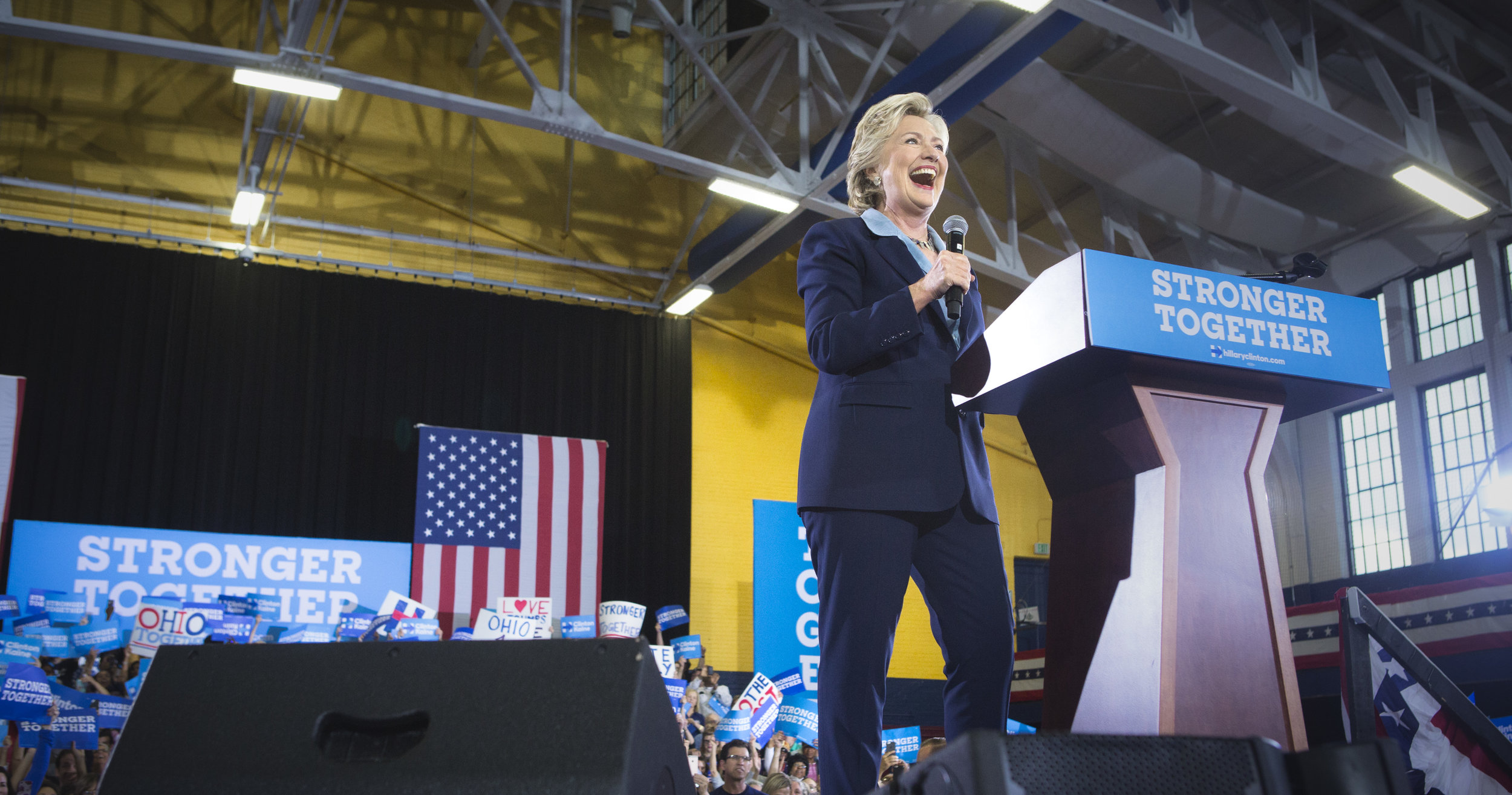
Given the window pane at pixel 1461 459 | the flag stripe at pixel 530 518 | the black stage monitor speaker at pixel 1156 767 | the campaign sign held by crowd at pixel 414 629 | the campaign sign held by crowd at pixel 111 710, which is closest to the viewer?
the black stage monitor speaker at pixel 1156 767

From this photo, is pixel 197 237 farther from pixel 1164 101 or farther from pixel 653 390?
pixel 1164 101

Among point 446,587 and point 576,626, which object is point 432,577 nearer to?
point 446,587

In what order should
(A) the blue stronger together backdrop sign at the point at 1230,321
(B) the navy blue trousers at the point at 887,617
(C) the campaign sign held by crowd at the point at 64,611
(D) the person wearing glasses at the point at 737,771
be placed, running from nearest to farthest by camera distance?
(B) the navy blue trousers at the point at 887,617 < (A) the blue stronger together backdrop sign at the point at 1230,321 < (D) the person wearing glasses at the point at 737,771 < (C) the campaign sign held by crowd at the point at 64,611

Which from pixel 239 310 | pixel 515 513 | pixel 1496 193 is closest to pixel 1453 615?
pixel 1496 193

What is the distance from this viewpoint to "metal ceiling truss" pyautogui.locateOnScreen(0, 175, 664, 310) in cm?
841

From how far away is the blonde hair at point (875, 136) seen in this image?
1636mm

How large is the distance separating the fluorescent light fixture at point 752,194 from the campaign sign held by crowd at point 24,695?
4.53 metres

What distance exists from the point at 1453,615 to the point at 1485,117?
4.38 metres

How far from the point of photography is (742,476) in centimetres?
1024

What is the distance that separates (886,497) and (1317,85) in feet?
21.1

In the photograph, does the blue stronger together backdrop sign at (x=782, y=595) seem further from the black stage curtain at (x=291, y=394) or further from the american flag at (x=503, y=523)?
the american flag at (x=503, y=523)

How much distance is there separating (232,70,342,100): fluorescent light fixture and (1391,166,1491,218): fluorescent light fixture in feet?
21.7

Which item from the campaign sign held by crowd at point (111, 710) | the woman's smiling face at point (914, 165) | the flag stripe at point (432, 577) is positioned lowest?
the campaign sign held by crowd at point (111, 710)

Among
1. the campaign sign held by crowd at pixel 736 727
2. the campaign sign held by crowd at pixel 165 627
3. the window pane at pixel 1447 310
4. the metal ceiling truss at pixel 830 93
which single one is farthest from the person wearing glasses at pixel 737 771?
the window pane at pixel 1447 310
